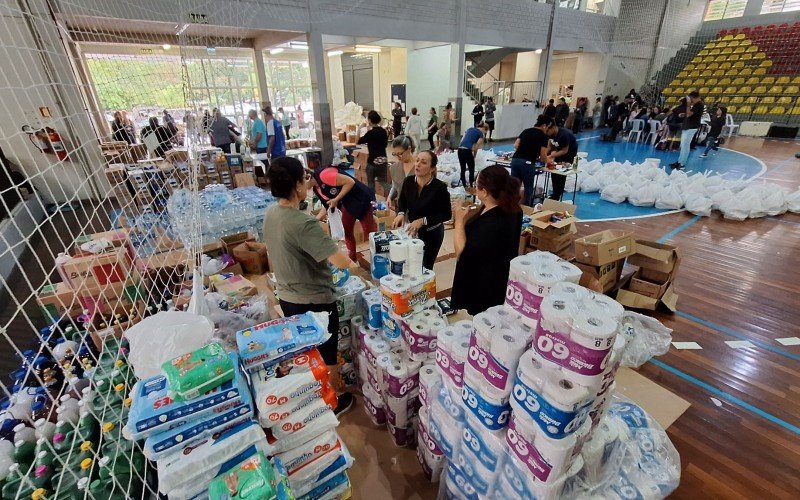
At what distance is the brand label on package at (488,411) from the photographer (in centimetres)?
141

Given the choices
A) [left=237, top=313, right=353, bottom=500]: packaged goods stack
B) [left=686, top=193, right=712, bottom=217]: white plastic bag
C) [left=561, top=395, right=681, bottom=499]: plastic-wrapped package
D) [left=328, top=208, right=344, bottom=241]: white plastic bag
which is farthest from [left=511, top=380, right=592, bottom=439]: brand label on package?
[left=686, top=193, right=712, bottom=217]: white plastic bag

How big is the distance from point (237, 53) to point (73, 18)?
19.1 feet

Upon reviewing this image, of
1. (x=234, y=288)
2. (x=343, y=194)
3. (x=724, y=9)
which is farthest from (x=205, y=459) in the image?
(x=724, y=9)

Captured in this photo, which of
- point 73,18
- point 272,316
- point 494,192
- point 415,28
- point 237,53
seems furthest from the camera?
point 237,53

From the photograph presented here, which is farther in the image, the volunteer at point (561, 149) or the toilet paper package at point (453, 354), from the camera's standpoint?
the volunteer at point (561, 149)

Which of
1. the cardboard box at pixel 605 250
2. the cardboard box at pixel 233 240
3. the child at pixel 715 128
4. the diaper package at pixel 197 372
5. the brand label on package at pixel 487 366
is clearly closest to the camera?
the diaper package at pixel 197 372

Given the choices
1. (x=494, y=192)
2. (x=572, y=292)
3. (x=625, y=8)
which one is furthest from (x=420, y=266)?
(x=625, y=8)

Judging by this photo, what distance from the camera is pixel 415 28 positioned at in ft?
30.8

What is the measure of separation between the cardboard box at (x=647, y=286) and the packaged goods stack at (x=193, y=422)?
364 centimetres

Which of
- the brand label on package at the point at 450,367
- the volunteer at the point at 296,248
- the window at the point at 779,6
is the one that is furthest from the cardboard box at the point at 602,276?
the window at the point at 779,6

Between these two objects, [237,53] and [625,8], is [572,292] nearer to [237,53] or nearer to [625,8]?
[237,53]

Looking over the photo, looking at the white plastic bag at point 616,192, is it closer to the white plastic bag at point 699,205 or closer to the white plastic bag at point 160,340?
the white plastic bag at point 699,205

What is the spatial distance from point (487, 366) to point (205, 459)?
110 cm

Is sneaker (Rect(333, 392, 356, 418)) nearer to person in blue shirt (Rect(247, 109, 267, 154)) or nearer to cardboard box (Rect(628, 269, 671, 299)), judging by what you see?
cardboard box (Rect(628, 269, 671, 299))
